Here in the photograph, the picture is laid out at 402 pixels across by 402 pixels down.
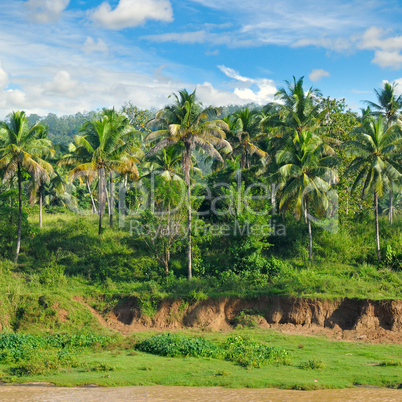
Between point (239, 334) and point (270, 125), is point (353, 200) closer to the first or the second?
point (270, 125)

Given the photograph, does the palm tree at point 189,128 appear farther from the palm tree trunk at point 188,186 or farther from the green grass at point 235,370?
the green grass at point 235,370

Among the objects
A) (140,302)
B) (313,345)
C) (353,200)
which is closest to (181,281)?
(140,302)

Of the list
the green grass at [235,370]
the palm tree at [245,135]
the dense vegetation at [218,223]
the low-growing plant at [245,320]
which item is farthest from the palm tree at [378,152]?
the palm tree at [245,135]

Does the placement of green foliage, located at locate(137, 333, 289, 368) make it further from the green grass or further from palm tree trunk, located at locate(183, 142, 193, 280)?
palm tree trunk, located at locate(183, 142, 193, 280)

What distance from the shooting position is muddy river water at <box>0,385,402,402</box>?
1523 centimetres

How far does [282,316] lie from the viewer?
25062 mm

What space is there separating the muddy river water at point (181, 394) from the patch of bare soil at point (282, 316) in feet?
25.7

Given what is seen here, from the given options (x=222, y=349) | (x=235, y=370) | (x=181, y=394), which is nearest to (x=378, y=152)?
(x=222, y=349)

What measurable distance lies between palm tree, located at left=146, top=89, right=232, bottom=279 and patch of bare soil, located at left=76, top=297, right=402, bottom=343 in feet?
9.96

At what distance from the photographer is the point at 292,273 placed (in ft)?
90.9

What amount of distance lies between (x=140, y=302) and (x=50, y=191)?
75.7 feet

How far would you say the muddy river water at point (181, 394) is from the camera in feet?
50.0

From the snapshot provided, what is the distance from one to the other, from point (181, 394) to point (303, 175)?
16291 mm

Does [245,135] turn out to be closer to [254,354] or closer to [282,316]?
[282,316]
